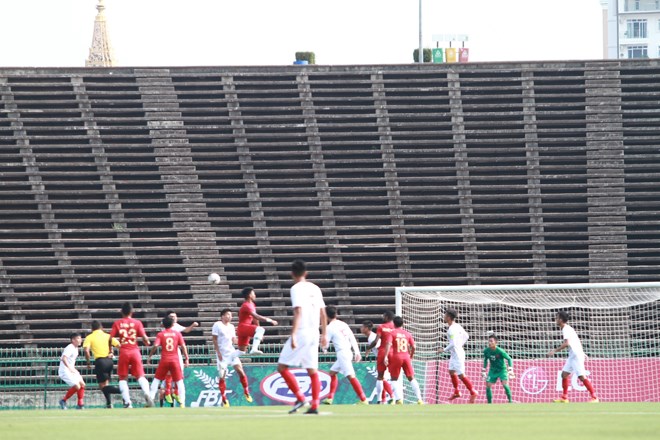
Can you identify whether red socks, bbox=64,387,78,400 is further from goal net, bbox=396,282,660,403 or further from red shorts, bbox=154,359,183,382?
goal net, bbox=396,282,660,403

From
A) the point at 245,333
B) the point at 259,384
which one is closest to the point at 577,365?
the point at 245,333

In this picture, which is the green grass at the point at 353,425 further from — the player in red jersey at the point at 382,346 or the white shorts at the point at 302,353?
the player in red jersey at the point at 382,346

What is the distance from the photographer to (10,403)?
2881cm

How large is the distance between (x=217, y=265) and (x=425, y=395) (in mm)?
10036

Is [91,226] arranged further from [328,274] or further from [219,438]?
[219,438]

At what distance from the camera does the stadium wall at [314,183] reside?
3538 cm

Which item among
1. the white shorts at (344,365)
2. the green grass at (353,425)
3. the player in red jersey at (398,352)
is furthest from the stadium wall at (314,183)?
the green grass at (353,425)

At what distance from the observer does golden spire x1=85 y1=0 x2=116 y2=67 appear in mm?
139250

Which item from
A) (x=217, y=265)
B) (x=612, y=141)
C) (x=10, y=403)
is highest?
(x=612, y=141)

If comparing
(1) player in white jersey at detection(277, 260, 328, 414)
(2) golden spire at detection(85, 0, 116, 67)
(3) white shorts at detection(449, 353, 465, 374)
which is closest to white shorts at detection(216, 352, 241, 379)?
(3) white shorts at detection(449, 353, 465, 374)

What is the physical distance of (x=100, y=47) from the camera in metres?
142

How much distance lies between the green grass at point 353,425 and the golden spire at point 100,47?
4989 inches

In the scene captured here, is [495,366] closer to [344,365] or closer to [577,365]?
[577,365]

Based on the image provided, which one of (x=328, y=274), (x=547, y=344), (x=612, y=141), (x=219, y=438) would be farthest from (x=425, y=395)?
(x=219, y=438)
